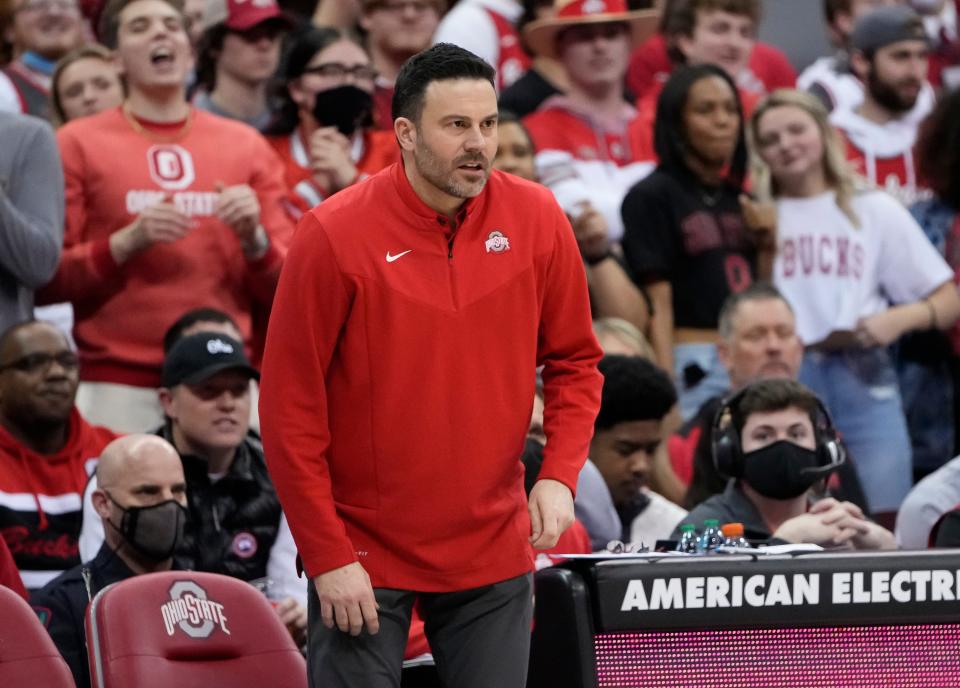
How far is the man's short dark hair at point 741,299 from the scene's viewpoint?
6812 mm

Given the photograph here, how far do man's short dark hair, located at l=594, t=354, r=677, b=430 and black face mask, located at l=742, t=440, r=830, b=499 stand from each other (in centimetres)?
87

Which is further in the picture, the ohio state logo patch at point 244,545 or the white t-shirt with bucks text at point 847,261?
the white t-shirt with bucks text at point 847,261

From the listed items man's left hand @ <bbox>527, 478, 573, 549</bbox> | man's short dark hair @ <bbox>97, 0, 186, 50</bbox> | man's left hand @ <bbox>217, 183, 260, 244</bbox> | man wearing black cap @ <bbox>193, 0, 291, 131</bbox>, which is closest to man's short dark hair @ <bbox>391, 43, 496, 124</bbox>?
man's left hand @ <bbox>527, 478, 573, 549</bbox>

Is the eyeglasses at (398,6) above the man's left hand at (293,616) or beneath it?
above

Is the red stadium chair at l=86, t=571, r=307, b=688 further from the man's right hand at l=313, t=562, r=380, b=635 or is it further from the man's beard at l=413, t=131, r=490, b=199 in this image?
the man's beard at l=413, t=131, r=490, b=199

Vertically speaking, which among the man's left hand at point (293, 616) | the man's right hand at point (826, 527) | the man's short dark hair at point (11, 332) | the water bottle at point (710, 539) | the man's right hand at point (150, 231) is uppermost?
the man's right hand at point (150, 231)

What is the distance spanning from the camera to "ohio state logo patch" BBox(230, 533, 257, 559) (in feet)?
18.5

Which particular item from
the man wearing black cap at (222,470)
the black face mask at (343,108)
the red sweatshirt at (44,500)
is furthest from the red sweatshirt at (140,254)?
the black face mask at (343,108)

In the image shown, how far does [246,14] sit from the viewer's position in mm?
7438

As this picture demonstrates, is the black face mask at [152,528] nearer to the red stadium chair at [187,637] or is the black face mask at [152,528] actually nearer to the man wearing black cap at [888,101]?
the red stadium chair at [187,637]

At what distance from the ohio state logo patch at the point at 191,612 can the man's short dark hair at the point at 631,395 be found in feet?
6.03

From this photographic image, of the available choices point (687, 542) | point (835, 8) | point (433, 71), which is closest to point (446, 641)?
point (687, 542)

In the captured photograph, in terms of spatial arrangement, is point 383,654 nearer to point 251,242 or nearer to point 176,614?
point 176,614

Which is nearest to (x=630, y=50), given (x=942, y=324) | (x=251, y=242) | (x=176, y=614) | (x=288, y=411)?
(x=942, y=324)
